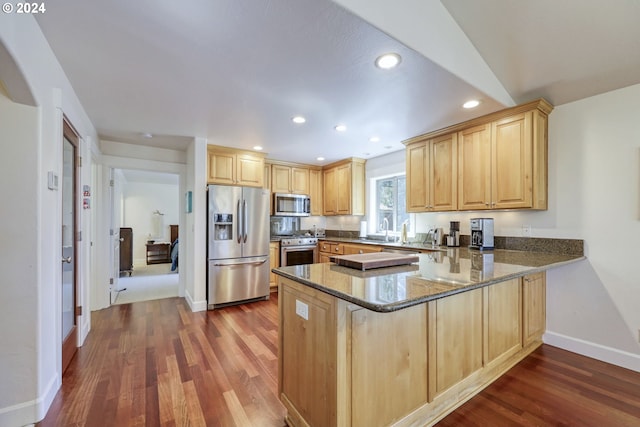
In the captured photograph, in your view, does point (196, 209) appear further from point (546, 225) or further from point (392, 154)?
point (546, 225)

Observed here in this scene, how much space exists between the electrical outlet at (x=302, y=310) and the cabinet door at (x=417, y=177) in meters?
2.43

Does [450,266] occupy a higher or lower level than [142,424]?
higher

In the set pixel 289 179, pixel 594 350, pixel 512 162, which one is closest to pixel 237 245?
pixel 289 179

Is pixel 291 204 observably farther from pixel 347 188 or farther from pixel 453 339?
pixel 453 339

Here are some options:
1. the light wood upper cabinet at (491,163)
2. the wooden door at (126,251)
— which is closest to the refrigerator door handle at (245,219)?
the light wood upper cabinet at (491,163)

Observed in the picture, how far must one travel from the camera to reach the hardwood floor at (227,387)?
67.7 inches

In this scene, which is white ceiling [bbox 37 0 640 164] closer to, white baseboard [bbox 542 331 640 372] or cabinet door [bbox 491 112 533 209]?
cabinet door [bbox 491 112 533 209]

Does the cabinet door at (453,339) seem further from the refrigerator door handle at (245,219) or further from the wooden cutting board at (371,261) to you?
the refrigerator door handle at (245,219)

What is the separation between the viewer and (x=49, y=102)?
74.8 inches

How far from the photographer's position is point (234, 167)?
4219mm

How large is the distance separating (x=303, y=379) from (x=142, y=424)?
3.40ft

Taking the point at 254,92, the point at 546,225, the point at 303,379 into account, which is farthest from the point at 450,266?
the point at 254,92

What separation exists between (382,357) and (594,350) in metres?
2.41

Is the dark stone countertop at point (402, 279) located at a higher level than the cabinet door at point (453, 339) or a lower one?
higher
